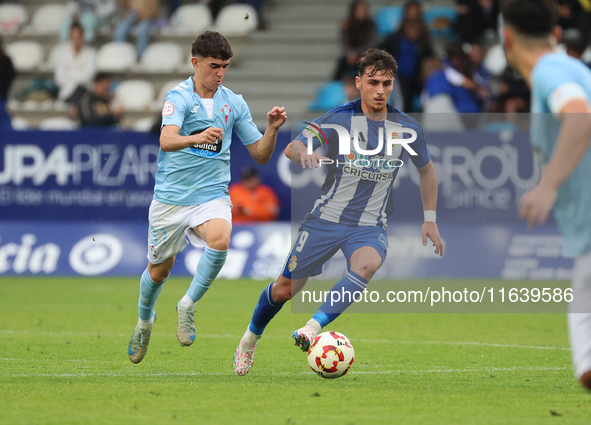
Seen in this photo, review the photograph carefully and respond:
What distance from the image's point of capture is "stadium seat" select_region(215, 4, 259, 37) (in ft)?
62.7

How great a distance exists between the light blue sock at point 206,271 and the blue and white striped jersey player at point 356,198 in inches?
→ 16.7

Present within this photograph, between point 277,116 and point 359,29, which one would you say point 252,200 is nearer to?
point 359,29

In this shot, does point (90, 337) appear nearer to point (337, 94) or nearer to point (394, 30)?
point (337, 94)

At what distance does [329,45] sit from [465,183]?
23.7 feet

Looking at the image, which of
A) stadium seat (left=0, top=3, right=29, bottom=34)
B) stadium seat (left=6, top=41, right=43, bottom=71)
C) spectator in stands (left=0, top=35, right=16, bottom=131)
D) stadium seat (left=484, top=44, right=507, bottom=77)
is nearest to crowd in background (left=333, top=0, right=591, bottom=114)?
stadium seat (left=484, top=44, right=507, bottom=77)

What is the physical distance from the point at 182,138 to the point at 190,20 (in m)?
13.9

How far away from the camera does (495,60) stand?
17.0 metres

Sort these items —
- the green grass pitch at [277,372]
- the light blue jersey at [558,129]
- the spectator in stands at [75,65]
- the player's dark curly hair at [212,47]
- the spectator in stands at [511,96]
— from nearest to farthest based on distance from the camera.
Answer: the light blue jersey at [558,129] < the green grass pitch at [277,372] < the player's dark curly hair at [212,47] < the spectator in stands at [511,96] < the spectator in stands at [75,65]

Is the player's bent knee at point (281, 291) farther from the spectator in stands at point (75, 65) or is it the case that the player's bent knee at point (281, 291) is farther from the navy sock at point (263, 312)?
the spectator in stands at point (75, 65)

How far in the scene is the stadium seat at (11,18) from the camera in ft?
65.9

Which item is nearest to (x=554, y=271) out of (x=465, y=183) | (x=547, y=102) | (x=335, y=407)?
(x=465, y=183)

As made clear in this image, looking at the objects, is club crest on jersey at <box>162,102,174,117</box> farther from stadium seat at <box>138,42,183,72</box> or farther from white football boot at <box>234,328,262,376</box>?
stadium seat at <box>138,42,183,72</box>

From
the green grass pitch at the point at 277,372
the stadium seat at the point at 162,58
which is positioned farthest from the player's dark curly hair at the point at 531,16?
the stadium seat at the point at 162,58

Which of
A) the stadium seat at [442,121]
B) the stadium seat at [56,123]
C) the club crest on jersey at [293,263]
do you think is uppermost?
the club crest on jersey at [293,263]
